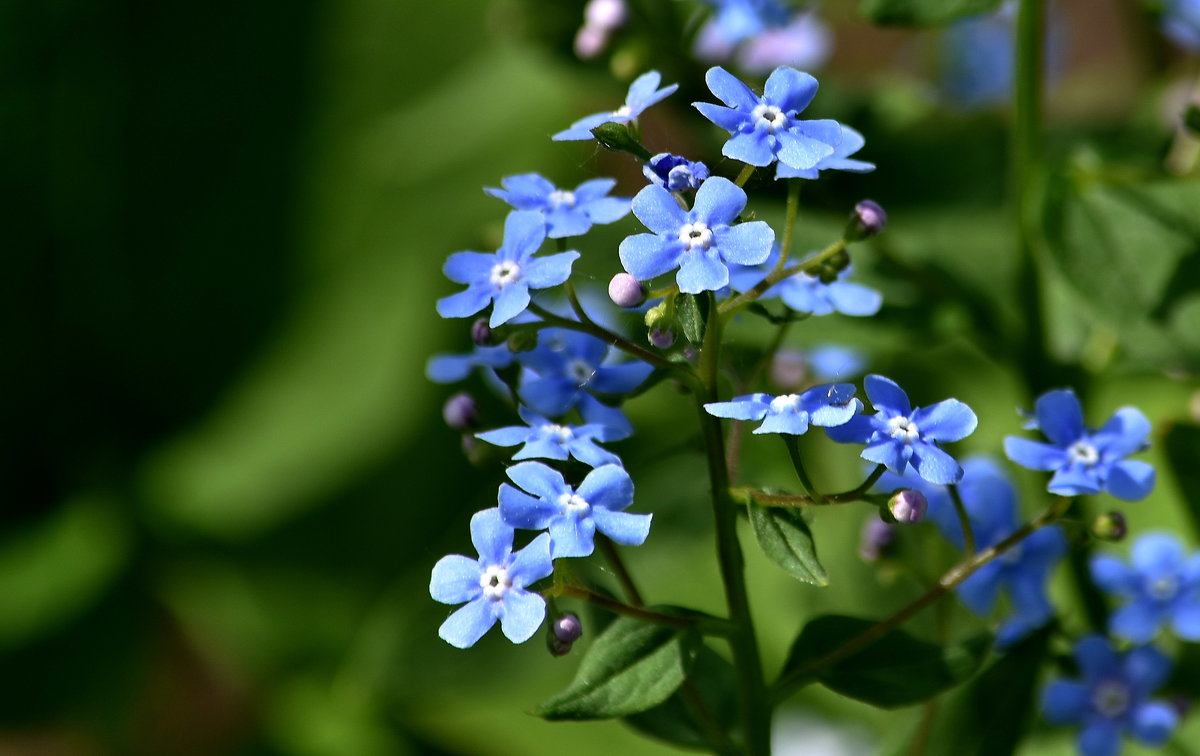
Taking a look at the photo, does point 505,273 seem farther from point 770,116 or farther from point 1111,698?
point 1111,698

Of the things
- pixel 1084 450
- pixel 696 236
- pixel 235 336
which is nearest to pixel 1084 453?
pixel 1084 450

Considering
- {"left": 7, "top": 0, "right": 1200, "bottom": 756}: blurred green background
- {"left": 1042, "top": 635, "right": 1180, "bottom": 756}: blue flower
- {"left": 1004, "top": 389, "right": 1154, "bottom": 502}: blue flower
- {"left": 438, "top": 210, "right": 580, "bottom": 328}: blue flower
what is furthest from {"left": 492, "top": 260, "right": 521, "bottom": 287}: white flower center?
{"left": 7, "top": 0, "right": 1200, "bottom": 756}: blurred green background

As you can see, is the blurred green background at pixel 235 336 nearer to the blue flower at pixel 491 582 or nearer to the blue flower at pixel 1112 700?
the blue flower at pixel 1112 700

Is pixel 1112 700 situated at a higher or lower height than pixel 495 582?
lower

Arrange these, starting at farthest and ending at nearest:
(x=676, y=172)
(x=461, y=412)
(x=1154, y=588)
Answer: (x=1154, y=588) → (x=461, y=412) → (x=676, y=172)

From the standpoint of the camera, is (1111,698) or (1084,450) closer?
(1084,450)

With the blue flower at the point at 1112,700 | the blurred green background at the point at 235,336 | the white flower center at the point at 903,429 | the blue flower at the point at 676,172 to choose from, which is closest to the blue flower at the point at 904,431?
the white flower center at the point at 903,429

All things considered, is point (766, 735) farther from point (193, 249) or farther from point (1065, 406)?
point (193, 249)
